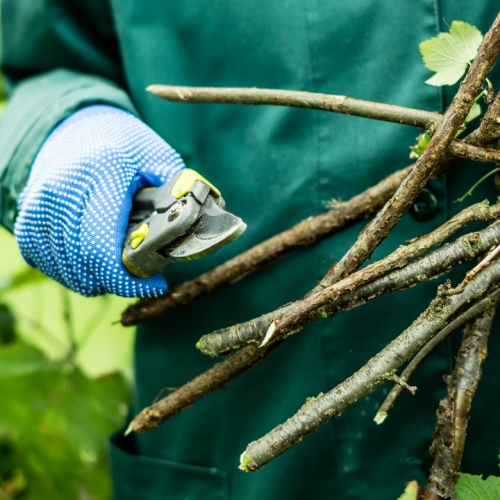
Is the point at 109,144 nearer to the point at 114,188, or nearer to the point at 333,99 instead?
the point at 114,188

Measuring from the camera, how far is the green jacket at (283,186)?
0.58 m

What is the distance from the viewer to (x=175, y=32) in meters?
0.68

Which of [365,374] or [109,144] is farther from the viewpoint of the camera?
[109,144]

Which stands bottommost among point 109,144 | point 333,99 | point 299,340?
point 299,340

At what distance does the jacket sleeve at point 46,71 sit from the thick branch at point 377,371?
55cm

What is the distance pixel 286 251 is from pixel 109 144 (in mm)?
294

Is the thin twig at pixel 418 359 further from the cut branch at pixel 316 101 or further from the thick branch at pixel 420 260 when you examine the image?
the cut branch at pixel 316 101

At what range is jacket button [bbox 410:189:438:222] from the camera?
21.9 inches

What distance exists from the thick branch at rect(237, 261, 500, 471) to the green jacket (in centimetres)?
17

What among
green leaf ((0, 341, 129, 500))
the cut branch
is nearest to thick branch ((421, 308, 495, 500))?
the cut branch

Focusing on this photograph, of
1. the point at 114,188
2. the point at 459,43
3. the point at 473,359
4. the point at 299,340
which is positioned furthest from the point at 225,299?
the point at 459,43

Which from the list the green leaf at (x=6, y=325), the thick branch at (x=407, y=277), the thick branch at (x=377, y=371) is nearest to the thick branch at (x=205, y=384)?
the thick branch at (x=407, y=277)

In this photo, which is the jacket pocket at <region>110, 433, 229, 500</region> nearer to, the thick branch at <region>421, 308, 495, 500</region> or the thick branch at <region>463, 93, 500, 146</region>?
the thick branch at <region>421, 308, 495, 500</region>

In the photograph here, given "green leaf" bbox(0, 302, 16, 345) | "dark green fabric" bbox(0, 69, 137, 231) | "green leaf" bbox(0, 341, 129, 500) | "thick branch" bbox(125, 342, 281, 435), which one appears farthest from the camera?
"green leaf" bbox(0, 302, 16, 345)
